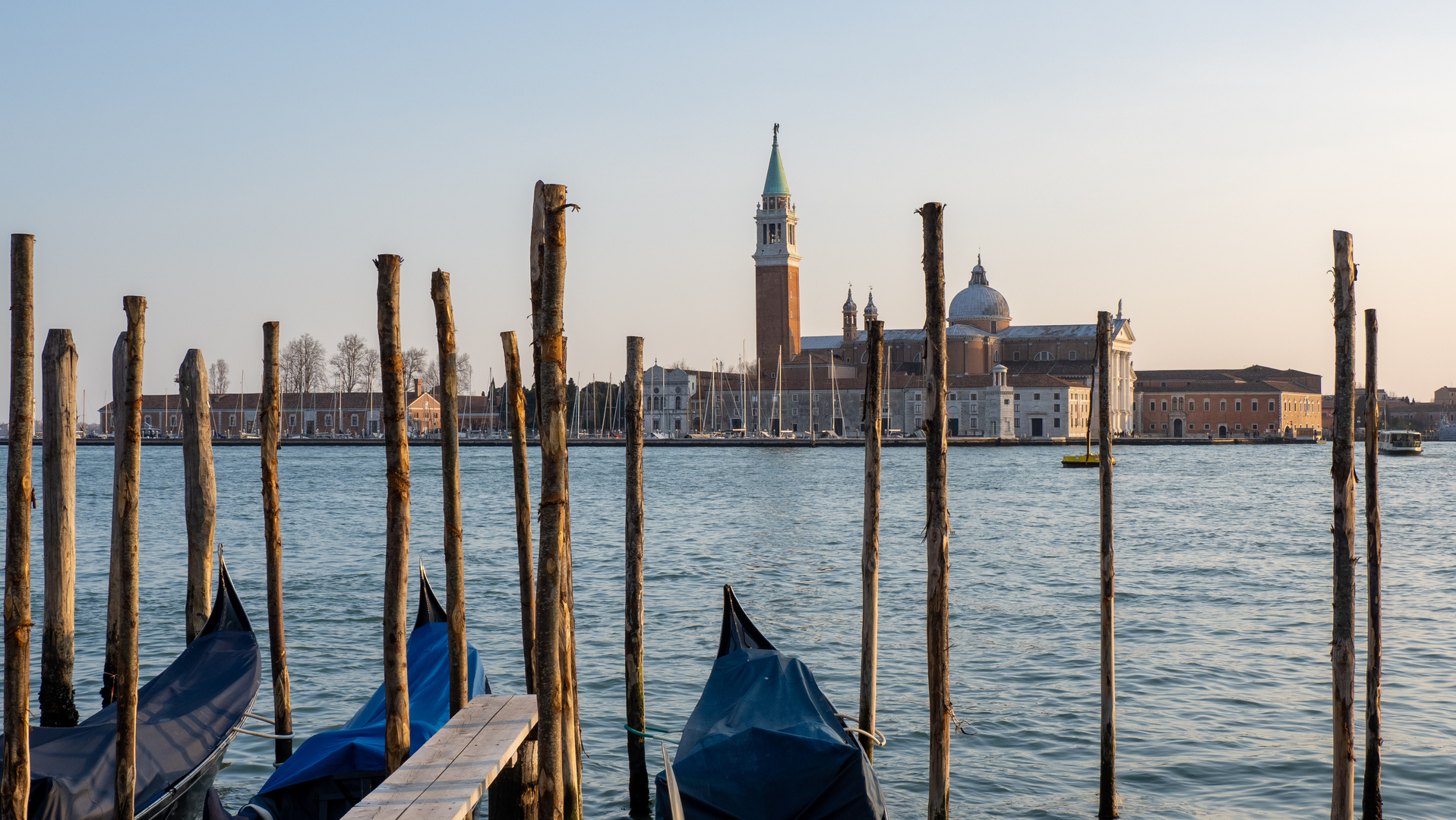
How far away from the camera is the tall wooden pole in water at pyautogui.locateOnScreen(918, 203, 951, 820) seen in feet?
12.7

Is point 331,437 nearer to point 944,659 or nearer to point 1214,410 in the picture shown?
point 1214,410

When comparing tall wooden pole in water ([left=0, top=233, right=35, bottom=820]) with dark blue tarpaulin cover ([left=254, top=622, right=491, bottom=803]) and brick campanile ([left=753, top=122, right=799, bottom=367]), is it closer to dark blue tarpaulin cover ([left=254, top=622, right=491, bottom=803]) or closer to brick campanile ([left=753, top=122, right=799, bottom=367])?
dark blue tarpaulin cover ([left=254, top=622, right=491, bottom=803])

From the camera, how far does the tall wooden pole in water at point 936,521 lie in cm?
388

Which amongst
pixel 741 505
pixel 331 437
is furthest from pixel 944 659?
pixel 331 437

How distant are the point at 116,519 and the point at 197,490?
4.54 ft

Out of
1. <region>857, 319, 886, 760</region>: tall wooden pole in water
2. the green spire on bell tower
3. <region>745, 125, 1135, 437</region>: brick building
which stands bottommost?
<region>857, 319, 886, 760</region>: tall wooden pole in water

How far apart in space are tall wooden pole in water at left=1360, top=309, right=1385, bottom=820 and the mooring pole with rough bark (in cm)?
432

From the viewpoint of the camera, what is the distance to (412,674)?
4836 mm

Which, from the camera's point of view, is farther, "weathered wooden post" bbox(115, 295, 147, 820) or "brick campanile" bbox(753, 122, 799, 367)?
"brick campanile" bbox(753, 122, 799, 367)

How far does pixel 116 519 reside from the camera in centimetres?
396

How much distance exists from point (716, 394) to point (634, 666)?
5876cm

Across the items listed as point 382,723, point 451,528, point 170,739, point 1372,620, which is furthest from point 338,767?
point 1372,620

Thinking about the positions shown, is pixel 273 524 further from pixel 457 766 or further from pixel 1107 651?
pixel 1107 651

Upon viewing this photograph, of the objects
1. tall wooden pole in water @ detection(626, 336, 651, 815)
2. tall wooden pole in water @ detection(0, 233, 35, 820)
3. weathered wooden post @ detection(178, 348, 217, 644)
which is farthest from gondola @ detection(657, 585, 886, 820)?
weathered wooden post @ detection(178, 348, 217, 644)
